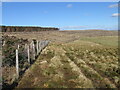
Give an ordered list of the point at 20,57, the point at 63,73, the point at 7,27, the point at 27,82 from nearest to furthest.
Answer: the point at 27,82 → the point at 63,73 → the point at 20,57 → the point at 7,27

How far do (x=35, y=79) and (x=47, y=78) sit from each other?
814 millimetres

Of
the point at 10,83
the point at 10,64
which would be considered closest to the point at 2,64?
the point at 10,64

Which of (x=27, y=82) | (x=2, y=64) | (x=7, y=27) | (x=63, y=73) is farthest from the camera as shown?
(x=7, y=27)

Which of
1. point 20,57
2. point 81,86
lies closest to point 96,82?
point 81,86

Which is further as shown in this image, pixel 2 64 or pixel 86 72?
pixel 2 64

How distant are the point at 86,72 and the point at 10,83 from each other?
573cm

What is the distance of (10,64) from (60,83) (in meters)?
6.78

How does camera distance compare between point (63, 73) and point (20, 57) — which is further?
point (20, 57)

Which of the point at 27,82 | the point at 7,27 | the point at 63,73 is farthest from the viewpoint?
the point at 7,27

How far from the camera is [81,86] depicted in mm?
11789

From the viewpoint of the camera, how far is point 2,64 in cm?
1723

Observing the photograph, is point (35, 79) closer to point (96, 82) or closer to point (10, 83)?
point (10, 83)

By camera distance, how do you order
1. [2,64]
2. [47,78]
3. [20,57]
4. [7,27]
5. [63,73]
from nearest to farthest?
1. [47,78]
2. [63,73]
3. [2,64]
4. [20,57]
5. [7,27]

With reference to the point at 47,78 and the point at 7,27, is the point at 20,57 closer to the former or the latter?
the point at 47,78
